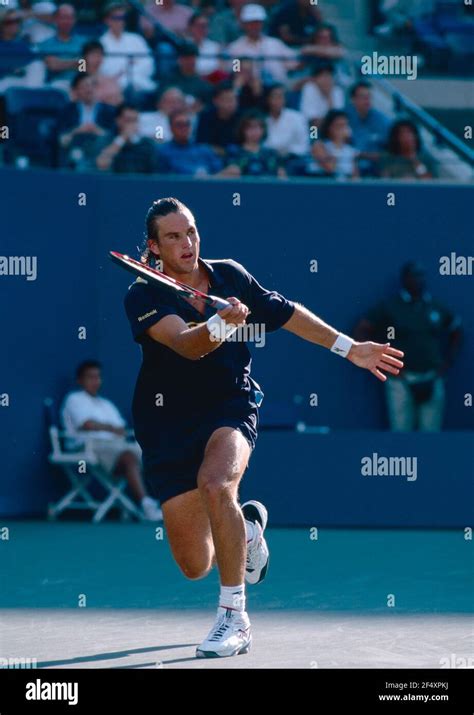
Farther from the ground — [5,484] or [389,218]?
[389,218]

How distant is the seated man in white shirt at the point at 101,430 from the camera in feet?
40.5

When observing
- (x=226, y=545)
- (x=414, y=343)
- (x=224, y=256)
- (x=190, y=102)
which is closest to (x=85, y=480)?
(x=224, y=256)

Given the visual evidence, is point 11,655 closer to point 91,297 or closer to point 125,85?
point 91,297

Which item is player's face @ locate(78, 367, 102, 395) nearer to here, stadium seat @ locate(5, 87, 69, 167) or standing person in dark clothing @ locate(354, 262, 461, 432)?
stadium seat @ locate(5, 87, 69, 167)

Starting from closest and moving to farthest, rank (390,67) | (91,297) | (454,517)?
(454,517), (91,297), (390,67)

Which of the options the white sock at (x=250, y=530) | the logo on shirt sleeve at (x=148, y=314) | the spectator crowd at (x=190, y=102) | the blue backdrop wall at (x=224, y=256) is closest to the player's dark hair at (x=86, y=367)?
the blue backdrop wall at (x=224, y=256)

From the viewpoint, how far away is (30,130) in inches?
508

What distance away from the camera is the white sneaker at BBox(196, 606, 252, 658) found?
20.5 feet

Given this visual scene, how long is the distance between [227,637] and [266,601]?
186cm

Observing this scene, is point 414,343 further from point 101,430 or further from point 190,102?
point 190,102

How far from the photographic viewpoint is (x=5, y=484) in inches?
495

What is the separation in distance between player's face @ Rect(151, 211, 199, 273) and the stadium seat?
20.9 ft

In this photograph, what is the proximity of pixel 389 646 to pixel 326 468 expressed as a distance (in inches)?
217
